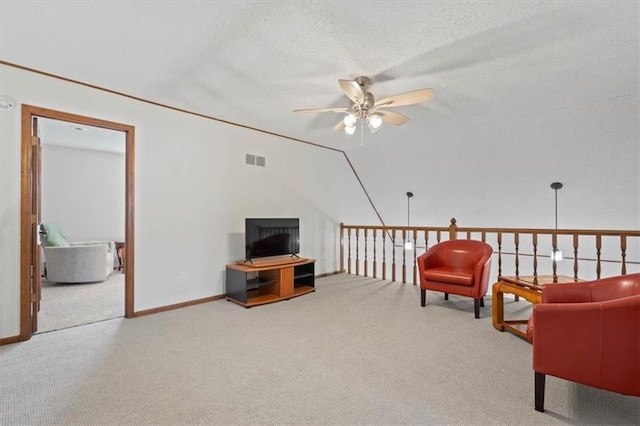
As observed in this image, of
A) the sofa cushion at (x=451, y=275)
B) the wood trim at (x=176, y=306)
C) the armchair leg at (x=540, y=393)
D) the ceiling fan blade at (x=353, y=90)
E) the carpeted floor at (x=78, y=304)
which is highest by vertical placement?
the ceiling fan blade at (x=353, y=90)

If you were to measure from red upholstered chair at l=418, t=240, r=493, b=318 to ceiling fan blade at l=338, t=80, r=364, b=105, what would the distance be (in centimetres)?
212

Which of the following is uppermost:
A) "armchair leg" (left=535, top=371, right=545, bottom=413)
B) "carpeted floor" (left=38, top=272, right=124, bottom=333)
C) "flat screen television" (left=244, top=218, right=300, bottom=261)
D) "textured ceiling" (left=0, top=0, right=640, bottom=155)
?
"textured ceiling" (left=0, top=0, right=640, bottom=155)

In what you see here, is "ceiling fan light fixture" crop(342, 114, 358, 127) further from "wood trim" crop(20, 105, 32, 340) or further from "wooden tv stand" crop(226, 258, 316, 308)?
"wood trim" crop(20, 105, 32, 340)

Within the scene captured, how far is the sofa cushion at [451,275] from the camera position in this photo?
3.32 meters

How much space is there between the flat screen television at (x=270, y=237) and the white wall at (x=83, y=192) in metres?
4.49

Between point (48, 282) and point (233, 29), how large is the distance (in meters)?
5.57

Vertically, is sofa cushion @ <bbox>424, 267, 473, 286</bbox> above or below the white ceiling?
below

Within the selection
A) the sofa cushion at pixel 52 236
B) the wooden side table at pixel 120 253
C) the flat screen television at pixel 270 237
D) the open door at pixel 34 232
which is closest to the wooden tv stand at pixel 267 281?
the flat screen television at pixel 270 237

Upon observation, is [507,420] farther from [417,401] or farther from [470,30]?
[470,30]

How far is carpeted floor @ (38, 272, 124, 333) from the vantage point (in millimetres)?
3230

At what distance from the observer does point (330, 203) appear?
5.71m

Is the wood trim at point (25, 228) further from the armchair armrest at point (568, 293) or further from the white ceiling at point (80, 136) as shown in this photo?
the armchair armrest at point (568, 293)

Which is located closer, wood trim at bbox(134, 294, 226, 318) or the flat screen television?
wood trim at bbox(134, 294, 226, 318)

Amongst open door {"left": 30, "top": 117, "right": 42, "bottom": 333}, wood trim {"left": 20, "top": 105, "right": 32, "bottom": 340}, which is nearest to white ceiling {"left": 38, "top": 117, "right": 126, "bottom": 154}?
open door {"left": 30, "top": 117, "right": 42, "bottom": 333}
